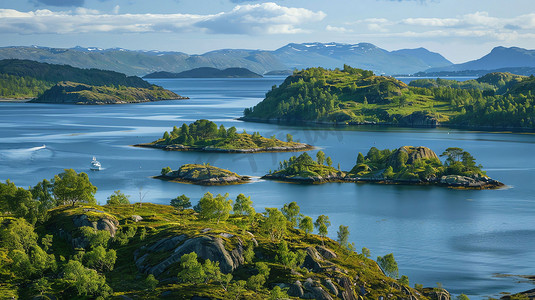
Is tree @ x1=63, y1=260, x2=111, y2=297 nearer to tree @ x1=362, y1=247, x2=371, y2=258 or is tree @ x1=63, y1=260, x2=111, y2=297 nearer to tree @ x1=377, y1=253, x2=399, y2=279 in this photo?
tree @ x1=377, y1=253, x2=399, y2=279

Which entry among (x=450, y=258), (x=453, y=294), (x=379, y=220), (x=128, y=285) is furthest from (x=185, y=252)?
(x=379, y=220)

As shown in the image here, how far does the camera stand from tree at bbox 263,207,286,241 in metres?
101

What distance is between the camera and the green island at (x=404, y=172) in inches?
6978

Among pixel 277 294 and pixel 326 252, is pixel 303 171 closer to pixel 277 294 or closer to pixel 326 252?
pixel 326 252

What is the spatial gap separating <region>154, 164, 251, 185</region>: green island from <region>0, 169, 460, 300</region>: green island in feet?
214

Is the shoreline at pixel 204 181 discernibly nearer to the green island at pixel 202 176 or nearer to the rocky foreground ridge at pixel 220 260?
the green island at pixel 202 176

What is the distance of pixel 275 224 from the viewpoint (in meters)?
101

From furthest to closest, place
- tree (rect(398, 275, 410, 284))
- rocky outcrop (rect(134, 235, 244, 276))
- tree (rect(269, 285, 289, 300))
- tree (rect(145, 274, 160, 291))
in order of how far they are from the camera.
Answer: tree (rect(398, 275, 410, 284)) → rocky outcrop (rect(134, 235, 244, 276)) → tree (rect(145, 274, 160, 291)) → tree (rect(269, 285, 289, 300))

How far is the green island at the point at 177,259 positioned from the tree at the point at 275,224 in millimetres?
172

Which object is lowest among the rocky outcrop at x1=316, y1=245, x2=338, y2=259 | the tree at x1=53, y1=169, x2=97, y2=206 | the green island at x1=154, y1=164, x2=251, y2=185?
the rocky outcrop at x1=316, y1=245, x2=338, y2=259

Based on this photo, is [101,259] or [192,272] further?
[101,259]

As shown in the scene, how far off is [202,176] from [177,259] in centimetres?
9299

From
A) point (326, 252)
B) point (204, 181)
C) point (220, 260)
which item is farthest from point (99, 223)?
point (204, 181)

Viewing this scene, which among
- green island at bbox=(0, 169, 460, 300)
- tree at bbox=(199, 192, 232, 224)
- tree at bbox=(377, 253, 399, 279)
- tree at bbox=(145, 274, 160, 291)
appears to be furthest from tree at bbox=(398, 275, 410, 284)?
tree at bbox=(145, 274, 160, 291)
